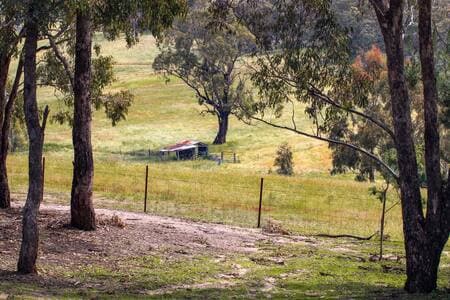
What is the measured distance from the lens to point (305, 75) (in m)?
17.8

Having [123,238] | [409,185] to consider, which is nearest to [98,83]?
[123,238]

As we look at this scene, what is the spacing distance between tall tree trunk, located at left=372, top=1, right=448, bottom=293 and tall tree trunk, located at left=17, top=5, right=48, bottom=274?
236 inches

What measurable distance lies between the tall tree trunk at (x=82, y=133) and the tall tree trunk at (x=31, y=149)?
401cm

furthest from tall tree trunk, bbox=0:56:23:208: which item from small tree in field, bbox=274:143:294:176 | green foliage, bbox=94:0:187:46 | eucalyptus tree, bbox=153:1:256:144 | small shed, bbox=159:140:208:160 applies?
→ small shed, bbox=159:140:208:160

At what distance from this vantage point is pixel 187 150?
2569 inches

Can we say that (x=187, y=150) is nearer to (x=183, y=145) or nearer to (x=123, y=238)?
(x=183, y=145)

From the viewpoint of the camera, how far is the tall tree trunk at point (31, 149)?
1372cm

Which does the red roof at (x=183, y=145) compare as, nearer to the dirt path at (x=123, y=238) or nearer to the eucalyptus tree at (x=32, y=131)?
the dirt path at (x=123, y=238)

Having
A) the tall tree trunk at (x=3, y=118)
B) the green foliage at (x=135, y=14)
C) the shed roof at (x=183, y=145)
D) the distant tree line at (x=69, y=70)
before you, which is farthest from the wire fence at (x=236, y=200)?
the shed roof at (x=183, y=145)

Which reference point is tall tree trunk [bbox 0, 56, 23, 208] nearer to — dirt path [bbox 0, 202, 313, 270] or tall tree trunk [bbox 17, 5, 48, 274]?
dirt path [bbox 0, 202, 313, 270]

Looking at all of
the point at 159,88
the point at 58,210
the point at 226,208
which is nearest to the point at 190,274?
the point at 58,210

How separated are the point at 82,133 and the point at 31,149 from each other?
14.5 feet

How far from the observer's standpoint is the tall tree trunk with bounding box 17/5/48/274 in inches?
540

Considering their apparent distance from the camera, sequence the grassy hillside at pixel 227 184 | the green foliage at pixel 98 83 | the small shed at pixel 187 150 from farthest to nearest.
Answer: the small shed at pixel 187 150 → the grassy hillside at pixel 227 184 → the green foliage at pixel 98 83
